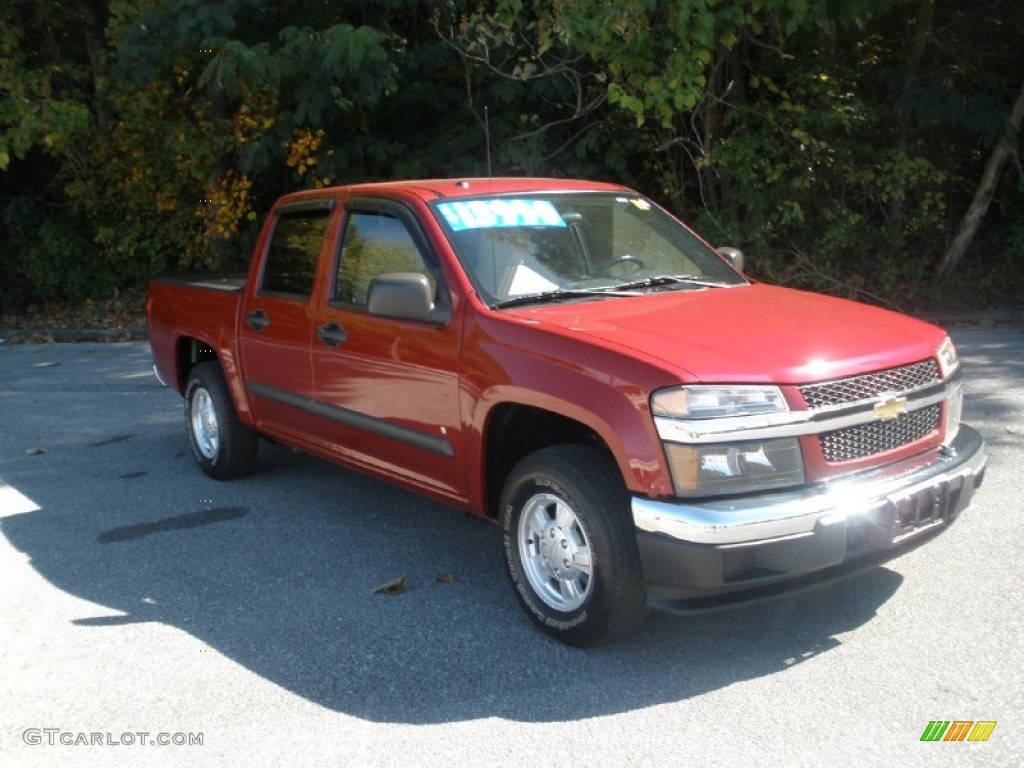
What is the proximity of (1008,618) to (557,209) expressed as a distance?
104 inches

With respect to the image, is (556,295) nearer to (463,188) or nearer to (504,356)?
(504,356)

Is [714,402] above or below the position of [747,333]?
below

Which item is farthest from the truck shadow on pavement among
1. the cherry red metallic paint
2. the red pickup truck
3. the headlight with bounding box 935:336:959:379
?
the headlight with bounding box 935:336:959:379

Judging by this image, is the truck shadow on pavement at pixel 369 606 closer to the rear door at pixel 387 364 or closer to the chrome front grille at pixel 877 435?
the rear door at pixel 387 364

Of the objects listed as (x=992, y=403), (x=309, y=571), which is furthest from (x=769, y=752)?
(x=992, y=403)

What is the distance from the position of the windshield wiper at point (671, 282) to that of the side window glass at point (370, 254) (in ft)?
2.97

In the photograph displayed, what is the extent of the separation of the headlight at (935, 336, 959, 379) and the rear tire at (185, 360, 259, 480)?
400 cm

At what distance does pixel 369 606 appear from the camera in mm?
4832

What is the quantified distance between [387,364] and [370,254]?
26.0 inches

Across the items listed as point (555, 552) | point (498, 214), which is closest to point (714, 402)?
point (555, 552)

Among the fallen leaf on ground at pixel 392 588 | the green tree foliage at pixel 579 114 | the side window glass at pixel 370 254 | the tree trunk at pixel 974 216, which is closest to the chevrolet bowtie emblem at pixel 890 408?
the side window glass at pixel 370 254

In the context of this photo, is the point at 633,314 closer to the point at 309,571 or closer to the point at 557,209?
the point at 557,209

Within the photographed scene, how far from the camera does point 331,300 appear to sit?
5.64 metres

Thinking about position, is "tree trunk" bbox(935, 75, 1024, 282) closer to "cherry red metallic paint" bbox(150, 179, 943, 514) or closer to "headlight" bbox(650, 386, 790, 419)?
Result: "cherry red metallic paint" bbox(150, 179, 943, 514)
